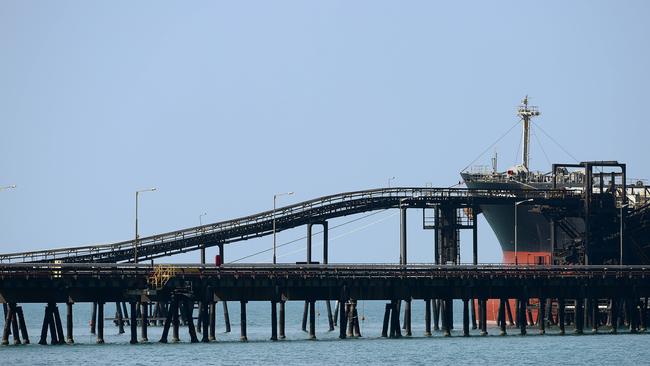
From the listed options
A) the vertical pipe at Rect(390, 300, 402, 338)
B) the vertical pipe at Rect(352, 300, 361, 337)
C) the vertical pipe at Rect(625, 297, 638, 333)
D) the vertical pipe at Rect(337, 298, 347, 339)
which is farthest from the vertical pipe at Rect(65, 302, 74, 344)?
the vertical pipe at Rect(625, 297, 638, 333)

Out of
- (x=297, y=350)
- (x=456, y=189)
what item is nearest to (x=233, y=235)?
(x=456, y=189)

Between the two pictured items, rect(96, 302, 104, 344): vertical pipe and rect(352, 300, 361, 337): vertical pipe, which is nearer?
rect(96, 302, 104, 344): vertical pipe

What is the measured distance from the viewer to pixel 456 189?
139 metres

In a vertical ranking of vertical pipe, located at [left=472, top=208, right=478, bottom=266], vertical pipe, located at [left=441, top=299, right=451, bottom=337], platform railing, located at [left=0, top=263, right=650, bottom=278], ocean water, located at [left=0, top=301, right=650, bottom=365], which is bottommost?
ocean water, located at [left=0, top=301, right=650, bottom=365]

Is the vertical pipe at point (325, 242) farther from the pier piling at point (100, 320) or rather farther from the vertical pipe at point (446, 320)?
the pier piling at point (100, 320)

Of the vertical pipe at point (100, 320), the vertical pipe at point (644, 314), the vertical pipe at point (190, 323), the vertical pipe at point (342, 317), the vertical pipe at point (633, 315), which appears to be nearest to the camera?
the vertical pipe at point (100, 320)

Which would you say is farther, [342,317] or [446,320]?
[446,320]

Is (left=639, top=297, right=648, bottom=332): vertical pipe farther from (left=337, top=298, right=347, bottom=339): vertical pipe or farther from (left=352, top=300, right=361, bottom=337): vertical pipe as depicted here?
(left=337, top=298, right=347, bottom=339): vertical pipe

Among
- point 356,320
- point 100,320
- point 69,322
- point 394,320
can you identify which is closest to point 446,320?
point 394,320

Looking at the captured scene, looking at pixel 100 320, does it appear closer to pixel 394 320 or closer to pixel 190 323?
pixel 190 323

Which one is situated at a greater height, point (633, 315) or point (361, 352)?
point (633, 315)

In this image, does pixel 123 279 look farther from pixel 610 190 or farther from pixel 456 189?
pixel 610 190

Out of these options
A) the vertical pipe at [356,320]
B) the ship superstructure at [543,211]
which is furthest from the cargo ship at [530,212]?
the vertical pipe at [356,320]

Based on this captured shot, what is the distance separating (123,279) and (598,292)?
122ft
